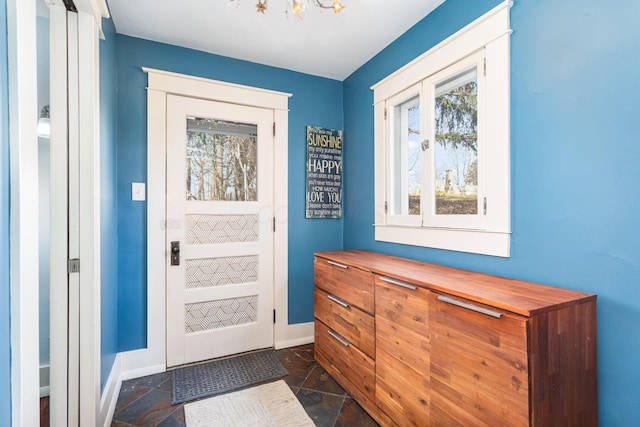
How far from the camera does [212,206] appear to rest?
2.59 metres

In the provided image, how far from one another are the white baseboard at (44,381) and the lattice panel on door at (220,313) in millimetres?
983

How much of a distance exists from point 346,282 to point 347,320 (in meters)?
0.25

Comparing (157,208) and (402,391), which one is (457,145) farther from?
(157,208)

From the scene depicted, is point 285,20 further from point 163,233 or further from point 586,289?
point 586,289

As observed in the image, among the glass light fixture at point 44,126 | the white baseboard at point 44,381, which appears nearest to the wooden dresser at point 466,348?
the white baseboard at point 44,381

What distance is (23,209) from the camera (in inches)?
30.7

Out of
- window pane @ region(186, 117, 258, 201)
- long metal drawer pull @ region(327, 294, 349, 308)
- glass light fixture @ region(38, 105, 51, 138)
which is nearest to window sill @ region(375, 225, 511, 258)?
long metal drawer pull @ region(327, 294, 349, 308)

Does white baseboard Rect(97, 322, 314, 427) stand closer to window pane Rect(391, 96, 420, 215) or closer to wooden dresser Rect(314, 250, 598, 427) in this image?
wooden dresser Rect(314, 250, 598, 427)

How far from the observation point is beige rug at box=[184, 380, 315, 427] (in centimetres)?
181

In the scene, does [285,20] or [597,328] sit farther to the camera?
[285,20]

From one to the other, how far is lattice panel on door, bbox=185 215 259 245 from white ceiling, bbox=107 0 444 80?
1374 millimetres

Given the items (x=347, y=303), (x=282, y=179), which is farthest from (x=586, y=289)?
(x=282, y=179)

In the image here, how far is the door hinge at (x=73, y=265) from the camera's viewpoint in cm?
150

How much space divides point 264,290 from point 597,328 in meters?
2.22
